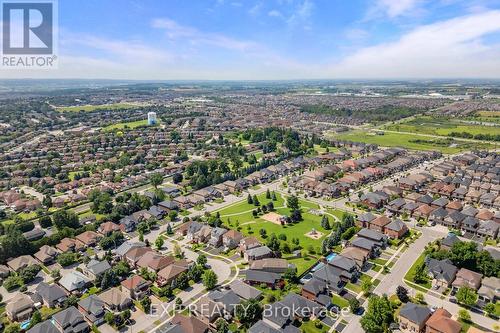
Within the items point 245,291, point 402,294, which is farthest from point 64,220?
point 402,294

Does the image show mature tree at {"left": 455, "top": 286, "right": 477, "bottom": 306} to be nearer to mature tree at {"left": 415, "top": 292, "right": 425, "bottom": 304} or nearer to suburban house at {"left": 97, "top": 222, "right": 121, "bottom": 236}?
mature tree at {"left": 415, "top": 292, "right": 425, "bottom": 304}

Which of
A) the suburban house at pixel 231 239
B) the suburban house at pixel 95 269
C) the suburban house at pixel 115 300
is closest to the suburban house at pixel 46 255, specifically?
the suburban house at pixel 95 269

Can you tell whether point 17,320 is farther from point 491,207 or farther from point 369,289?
point 491,207

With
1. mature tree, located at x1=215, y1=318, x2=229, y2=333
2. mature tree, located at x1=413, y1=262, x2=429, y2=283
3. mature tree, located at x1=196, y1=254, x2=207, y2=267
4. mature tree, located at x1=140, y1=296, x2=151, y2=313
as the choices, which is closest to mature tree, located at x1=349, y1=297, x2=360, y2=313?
mature tree, located at x1=413, y1=262, x2=429, y2=283

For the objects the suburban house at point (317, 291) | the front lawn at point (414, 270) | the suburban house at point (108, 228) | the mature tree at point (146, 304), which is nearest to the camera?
the mature tree at point (146, 304)

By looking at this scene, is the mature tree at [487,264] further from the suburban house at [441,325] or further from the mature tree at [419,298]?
the suburban house at [441,325]
